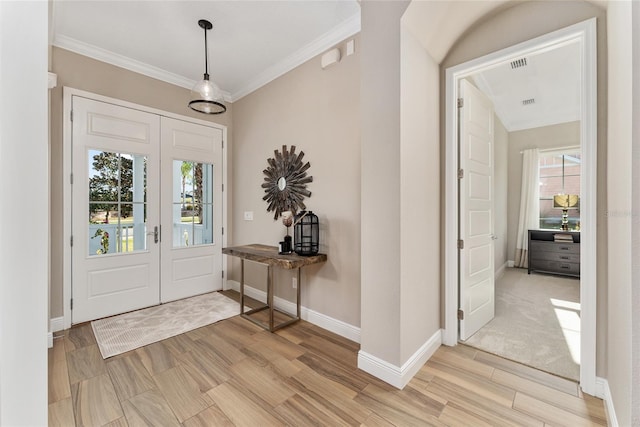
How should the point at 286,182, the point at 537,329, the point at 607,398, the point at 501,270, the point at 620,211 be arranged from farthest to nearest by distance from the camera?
the point at 501,270, the point at 286,182, the point at 537,329, the point at 607,398, the point at 620,211

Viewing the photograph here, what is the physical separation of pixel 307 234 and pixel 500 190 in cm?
434

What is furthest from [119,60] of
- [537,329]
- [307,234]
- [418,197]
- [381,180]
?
[537,329]

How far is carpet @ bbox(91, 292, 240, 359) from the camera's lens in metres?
2.41

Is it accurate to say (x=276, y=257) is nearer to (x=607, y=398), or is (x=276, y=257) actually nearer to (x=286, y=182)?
(x=286, y=182)

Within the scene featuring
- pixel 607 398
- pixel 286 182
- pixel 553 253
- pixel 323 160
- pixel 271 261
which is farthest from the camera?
pixel 553 253

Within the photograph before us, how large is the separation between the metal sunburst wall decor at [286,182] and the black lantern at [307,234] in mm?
266

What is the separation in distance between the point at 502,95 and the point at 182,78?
174 inches

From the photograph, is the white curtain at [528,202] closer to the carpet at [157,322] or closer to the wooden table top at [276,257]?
the wooden table top at [276,257]

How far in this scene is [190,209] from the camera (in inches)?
141

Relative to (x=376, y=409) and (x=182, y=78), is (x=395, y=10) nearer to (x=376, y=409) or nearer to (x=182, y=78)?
(x=376, y=409)

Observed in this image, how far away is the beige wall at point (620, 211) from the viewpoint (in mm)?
1129

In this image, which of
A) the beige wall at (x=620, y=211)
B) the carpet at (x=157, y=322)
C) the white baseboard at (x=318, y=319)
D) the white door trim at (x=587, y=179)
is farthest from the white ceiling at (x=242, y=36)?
the carpet at (x=157, y=322)

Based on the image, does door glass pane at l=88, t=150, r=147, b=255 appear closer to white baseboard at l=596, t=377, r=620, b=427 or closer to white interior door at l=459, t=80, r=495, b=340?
white interior door at l=459, t=80, r=495, b=340

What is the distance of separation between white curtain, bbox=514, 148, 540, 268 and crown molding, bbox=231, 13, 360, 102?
4.77m
